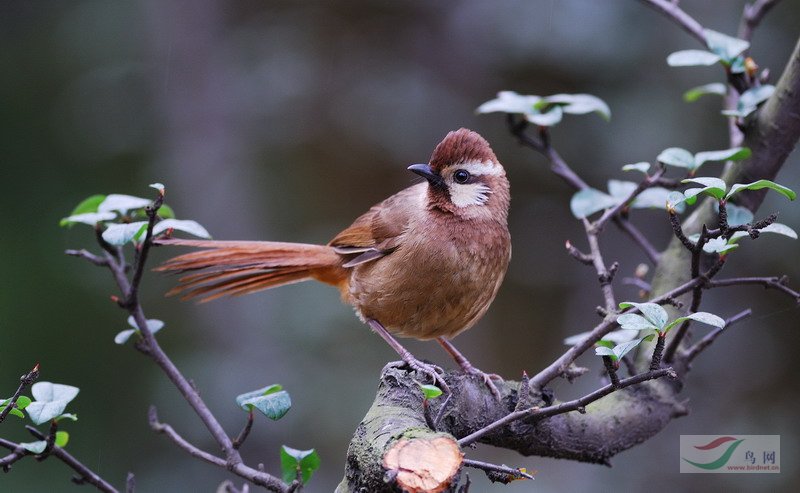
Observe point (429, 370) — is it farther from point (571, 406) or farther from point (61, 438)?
point (61, 438)

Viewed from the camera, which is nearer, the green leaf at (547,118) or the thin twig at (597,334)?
the thin twig at (597,334)

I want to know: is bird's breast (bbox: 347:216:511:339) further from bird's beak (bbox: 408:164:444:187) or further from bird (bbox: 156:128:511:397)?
bird's beak (bbox: 408:164:444:187)

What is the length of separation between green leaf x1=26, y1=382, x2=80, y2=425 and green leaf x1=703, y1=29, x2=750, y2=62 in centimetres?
239

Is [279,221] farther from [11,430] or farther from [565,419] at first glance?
[565,419]

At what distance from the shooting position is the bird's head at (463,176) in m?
3.19

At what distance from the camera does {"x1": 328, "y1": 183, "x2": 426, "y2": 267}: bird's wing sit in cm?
330

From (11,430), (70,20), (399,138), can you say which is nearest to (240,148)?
(399,138)

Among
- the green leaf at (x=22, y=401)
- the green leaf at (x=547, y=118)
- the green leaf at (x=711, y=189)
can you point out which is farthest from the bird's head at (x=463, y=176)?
the green leaf at (x=22, y=401)

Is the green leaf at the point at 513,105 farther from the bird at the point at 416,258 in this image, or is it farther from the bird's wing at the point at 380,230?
the bird's wing at the point at 380,230

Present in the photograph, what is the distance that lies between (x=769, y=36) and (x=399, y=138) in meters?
2.53

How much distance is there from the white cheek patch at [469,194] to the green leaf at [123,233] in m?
1.34

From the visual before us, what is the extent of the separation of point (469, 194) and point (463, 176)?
3.2 inches

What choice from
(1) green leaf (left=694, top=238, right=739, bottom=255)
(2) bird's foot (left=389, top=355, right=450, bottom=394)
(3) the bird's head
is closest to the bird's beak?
(3) the bird's head

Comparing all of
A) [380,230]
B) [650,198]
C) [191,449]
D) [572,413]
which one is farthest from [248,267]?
[650,198]
